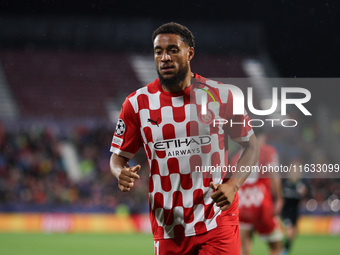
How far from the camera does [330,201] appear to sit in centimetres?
1479

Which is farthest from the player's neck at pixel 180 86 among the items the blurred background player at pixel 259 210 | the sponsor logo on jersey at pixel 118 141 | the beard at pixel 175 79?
the blurred background player at pixel 259 210

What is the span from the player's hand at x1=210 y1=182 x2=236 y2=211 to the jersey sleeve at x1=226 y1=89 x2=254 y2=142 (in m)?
0.40

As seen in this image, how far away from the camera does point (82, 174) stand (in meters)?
17.2

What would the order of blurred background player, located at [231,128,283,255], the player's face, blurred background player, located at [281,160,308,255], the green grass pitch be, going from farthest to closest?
the green grass pitch → blurred background player, located at [281,160,308,255] → blurred background player, located at [231,128,283,255] → the player's face

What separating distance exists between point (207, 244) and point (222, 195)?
1.35 ft

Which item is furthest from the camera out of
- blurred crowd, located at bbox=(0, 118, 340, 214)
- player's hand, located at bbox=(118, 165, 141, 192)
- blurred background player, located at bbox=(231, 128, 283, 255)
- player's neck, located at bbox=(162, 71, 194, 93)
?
blurred crowd, located at bbox=(0, 118, 340, 214)

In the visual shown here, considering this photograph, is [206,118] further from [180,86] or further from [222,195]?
→ [222,195]

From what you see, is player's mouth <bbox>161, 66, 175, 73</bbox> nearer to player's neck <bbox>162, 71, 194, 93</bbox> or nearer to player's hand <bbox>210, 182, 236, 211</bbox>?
player's neck <bbox>162, 71, 194, 93</bbox>

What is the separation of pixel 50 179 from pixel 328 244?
8.75m

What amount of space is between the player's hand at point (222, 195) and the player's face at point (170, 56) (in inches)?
28.6

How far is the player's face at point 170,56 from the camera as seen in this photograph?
10.7 ft

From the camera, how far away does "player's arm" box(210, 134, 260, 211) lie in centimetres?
305

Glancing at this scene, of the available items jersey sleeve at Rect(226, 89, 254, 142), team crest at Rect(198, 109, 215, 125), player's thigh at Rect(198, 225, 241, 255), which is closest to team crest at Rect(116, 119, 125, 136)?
team crest at Rect(198, 109, 215, 125)

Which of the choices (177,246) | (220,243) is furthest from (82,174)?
(220,243)
